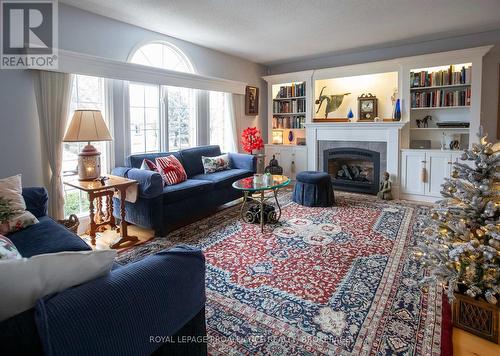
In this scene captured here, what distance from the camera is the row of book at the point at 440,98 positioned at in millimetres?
4593

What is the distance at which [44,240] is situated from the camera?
2107mm

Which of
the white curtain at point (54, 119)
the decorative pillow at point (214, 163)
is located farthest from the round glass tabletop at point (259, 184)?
the white curtain at point (54, 119)

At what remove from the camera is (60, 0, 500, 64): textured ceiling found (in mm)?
3373

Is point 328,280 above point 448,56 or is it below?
below

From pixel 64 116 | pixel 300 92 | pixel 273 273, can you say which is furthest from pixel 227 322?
pixel 300 92

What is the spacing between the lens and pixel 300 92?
20.3ft

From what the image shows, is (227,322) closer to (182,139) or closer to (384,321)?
(384,321)

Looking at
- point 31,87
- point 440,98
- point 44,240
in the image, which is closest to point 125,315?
point 44,240

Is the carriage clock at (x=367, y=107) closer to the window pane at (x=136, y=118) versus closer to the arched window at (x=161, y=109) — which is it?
the arched window at (x=161, y=109)

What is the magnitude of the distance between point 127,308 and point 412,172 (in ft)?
16.2

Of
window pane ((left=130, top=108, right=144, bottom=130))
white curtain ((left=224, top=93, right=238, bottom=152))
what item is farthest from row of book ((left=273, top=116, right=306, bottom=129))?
window pane ((left=130, top=108, right=144, bottom=130))

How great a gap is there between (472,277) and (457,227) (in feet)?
0.99

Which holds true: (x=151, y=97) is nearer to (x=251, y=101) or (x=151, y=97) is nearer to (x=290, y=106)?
(x=251, y=101)

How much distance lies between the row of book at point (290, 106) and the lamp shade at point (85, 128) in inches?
160
